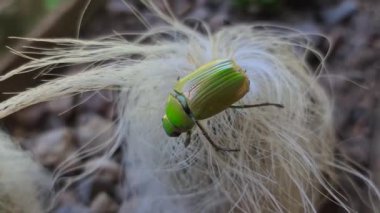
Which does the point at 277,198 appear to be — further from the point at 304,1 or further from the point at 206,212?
the point at 304,1

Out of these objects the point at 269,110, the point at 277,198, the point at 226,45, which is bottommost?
the point at 277,198

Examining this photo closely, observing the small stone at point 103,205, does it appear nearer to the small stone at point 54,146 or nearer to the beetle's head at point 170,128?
the small stone at point 54,146

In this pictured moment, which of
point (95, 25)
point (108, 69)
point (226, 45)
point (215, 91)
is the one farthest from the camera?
point (95, 25)

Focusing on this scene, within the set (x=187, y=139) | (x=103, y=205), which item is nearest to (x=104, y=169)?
(x=103, y=205)

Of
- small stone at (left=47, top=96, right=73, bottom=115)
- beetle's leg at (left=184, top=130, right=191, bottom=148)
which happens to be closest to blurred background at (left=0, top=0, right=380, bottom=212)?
small stone at (left=47, top=96, right=73, bottom=115)

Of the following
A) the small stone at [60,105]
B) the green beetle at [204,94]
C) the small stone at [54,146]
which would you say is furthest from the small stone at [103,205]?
the green beetle at [204,94]

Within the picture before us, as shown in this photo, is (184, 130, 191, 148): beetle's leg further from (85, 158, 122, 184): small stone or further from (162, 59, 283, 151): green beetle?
(85, 158, 122, 184): small stone

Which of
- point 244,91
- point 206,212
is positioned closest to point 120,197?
point 206,212
